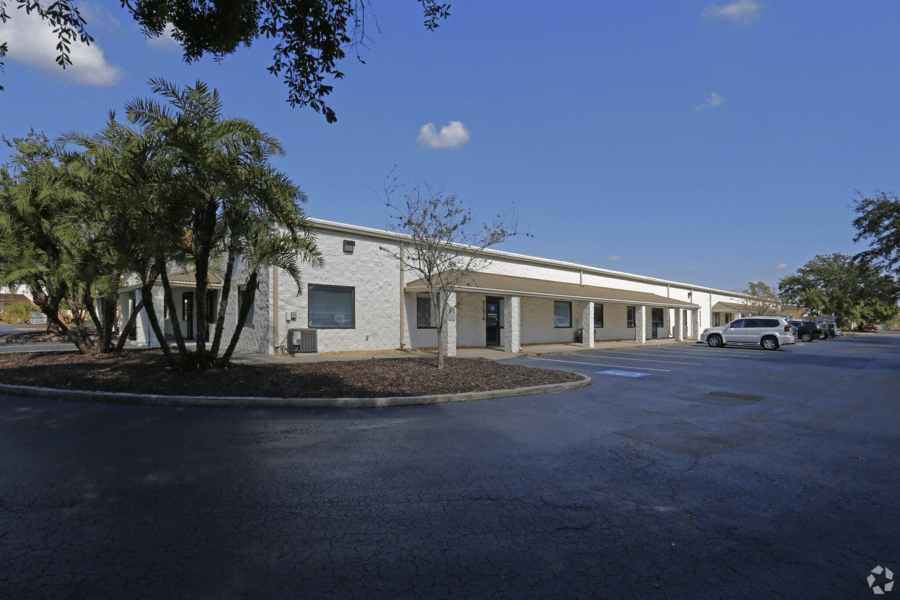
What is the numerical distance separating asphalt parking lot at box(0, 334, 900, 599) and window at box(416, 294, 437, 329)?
40.1 ft

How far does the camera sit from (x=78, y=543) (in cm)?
342

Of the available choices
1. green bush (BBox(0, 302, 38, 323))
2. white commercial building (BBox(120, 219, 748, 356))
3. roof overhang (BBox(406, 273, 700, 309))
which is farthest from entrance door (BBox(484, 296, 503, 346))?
green bush (BBox(0, 302, 38, 323))

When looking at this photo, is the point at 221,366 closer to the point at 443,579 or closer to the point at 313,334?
the point at 313,334

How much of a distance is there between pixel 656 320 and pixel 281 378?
32.0 meters

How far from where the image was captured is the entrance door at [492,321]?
74.5 feet

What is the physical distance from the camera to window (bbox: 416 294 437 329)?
20.2 meters

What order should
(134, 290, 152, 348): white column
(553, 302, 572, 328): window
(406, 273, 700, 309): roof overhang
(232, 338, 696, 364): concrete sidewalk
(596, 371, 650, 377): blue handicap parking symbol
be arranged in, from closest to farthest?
(596, 371, 650, 377): blue handicap parking symbol
(232, 338, 696, 364): concrete sidewalk
(406, 273, 700, 309): roof overhang
(134, 290, 152, 348): white column
(553, 302, 572, 328): window

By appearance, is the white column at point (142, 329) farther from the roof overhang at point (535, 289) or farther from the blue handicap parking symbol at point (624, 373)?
the blue handicap parking symbol at point (624, 373)

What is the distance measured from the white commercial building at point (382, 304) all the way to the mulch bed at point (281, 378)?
2.42 m

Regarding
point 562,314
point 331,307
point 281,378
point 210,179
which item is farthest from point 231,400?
point 562,314

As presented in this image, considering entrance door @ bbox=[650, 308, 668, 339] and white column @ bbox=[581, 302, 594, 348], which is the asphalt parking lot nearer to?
white column @ bbox=[581, 302, 594, 348]

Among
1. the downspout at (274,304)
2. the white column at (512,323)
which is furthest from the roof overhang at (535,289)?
the downspout at (274,304)

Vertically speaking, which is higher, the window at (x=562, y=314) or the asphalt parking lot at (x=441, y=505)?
the window at (x=562, y=314)

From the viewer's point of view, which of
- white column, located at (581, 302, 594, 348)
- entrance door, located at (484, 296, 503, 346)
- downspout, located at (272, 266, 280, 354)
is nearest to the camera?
downspout, located at (272, 266, 280, 354)
